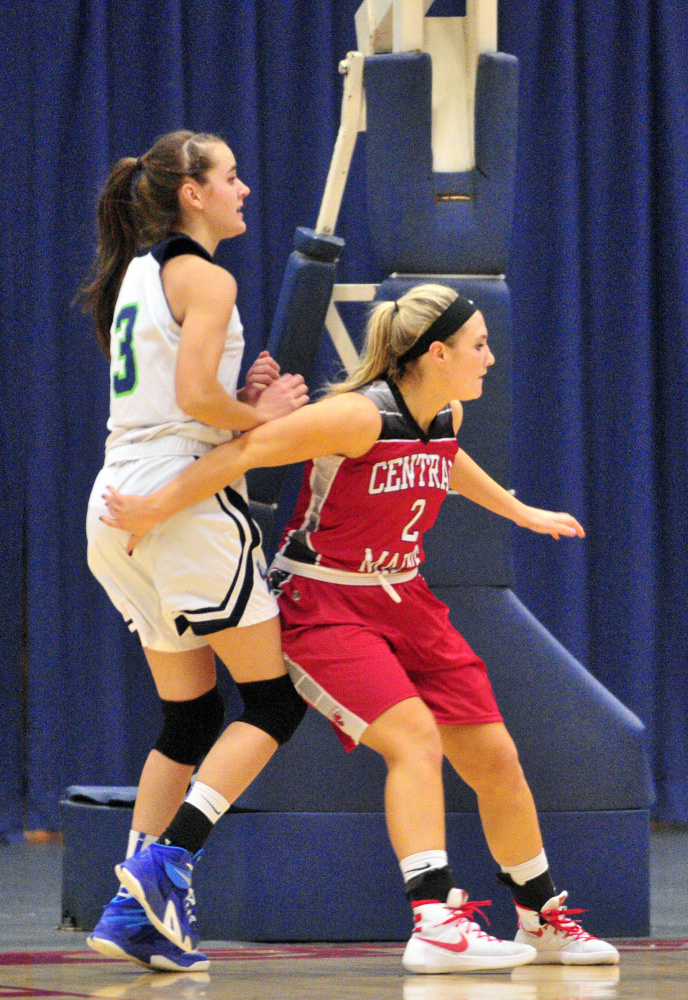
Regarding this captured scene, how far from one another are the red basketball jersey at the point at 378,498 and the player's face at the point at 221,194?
285 mm

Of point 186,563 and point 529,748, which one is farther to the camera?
point 529,748

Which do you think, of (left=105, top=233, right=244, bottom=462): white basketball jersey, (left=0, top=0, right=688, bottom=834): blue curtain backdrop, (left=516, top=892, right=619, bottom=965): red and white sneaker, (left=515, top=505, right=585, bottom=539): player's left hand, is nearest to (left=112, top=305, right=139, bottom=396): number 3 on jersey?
(left=105, top=233, right=244, bottom=462): white basketball jersey

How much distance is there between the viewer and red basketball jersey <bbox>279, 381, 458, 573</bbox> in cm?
175

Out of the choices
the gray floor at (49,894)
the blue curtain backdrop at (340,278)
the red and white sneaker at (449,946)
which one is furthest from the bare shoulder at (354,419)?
the blue curtain backdrop at (340,278)

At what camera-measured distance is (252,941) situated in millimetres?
2010

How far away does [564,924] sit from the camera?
5.83 ft

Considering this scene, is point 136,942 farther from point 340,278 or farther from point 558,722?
point 340,278

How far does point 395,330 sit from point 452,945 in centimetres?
77

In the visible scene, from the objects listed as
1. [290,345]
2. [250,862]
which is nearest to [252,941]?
[250,862]

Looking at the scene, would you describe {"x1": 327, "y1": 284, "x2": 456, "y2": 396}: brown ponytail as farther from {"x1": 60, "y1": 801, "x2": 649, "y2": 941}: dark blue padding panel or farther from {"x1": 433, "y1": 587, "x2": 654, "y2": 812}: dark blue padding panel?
{"x1": 60, "y1": 801, "x2": 649, "y2": 941}: dark blue padding panel

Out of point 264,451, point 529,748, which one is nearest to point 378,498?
point 264,451

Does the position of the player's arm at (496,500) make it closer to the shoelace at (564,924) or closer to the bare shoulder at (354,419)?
the bare shoulder at (354,419)

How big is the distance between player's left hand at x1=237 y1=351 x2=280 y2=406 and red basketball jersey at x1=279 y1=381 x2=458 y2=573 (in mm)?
114

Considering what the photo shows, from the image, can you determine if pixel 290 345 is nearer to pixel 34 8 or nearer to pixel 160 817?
pixel 160 817
